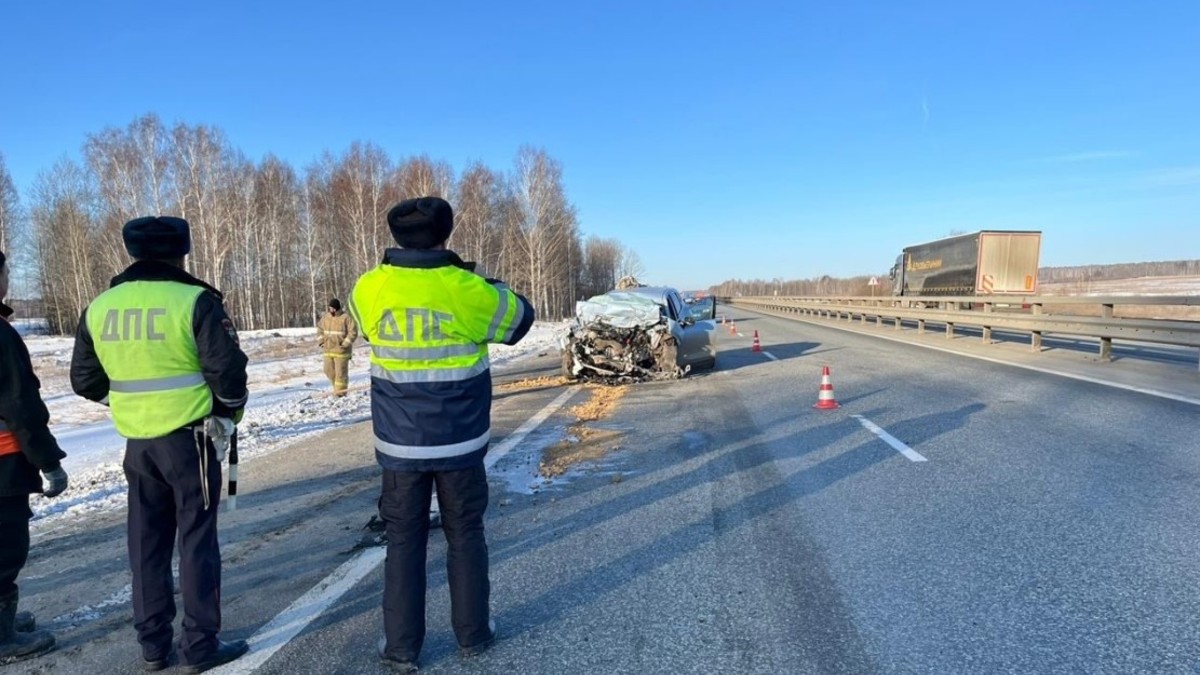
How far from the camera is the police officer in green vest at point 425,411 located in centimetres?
294

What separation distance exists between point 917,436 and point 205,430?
6.32 metres

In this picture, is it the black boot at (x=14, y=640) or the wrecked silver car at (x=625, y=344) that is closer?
the black boot at (x=14, y=640)

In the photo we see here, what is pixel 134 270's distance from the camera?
118 inches

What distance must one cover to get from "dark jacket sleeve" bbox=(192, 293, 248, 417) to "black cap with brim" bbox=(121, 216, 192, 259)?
0.25 meters

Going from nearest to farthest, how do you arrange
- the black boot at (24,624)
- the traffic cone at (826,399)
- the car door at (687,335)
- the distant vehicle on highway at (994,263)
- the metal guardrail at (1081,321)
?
1. the black boot at (24,624)
2. the traffic cone at (826,399)
3. the metal guardrail at (1081,321)
4. the car door at (687,335)
5. the distant vehicle on highway at (994,263)

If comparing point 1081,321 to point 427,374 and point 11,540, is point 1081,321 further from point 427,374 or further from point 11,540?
point 11,540

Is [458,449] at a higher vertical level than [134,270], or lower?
lower

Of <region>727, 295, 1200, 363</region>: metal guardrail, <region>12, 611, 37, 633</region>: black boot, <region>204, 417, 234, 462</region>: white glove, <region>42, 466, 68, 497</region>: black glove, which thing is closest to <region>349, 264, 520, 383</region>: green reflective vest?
<region>204, 417, 234, 462</region>: white glove

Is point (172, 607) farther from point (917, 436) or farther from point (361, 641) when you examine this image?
point (917, 436)

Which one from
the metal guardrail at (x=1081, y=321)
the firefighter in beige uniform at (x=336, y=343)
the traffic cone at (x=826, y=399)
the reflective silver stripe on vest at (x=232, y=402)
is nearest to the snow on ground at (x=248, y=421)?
the firefighter in beige uniform at (x=336, y=343)

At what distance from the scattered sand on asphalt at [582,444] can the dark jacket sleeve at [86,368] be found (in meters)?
3.55

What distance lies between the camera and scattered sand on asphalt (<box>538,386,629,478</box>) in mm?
6398

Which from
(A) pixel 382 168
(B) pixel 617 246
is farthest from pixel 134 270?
(B) pixel 617 246

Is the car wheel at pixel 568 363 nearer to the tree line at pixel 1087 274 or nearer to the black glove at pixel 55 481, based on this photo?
the black glove at pixel 55 481
